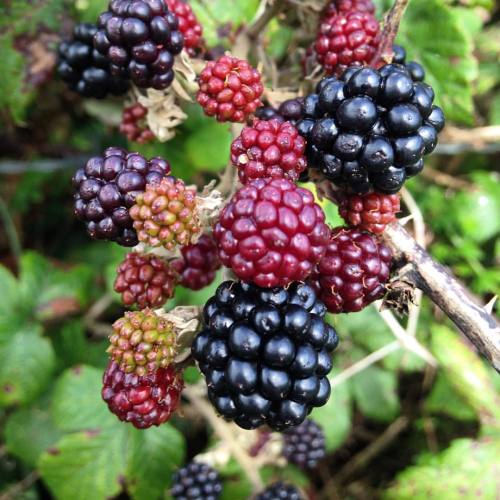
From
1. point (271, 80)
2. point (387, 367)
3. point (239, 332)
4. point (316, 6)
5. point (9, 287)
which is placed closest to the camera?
point (239, 332)

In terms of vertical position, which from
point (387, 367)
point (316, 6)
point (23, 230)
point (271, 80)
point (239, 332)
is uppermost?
point (316, 6)

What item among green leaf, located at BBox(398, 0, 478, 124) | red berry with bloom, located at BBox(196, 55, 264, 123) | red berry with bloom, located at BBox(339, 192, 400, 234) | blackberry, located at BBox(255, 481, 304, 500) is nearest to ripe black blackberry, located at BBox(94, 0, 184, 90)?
red berry with bloom, located at BBox(196, 55, 264, 123)

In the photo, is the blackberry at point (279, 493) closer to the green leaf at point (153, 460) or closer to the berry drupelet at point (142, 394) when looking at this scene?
the green leaf at point (153, 460)

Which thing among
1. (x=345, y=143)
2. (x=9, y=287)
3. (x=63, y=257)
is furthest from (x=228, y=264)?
(x=63, y=257)

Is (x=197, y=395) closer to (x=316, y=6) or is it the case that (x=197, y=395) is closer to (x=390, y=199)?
(x=390, y=199)

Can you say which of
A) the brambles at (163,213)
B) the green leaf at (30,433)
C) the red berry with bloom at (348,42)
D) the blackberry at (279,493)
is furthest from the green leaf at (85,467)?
the red berry with bloom at (348,42)

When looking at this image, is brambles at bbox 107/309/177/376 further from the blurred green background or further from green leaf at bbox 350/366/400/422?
green leaf at bbox 350/366/400/422

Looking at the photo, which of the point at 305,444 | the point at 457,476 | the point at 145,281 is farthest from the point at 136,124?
the point at 457,476

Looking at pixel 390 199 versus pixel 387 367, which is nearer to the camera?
pixel 390 199
